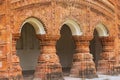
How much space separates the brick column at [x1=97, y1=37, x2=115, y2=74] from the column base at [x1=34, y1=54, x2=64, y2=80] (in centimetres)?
425

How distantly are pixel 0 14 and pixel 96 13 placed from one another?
582 cm

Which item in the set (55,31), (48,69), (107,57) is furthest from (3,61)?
(107,57)

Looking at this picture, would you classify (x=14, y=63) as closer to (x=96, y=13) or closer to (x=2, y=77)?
(x=2, y=77)

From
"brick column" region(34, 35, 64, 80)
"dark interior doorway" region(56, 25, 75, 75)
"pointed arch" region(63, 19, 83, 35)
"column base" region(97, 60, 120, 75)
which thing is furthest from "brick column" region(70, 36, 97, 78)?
"dark interior doorway" region(56, 25, 75, 75)

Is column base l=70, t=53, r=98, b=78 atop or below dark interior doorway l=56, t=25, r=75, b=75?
below

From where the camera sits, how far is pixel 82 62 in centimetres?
1653

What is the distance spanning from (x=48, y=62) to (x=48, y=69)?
10.8 inches

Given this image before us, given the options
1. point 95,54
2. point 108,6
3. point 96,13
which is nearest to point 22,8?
point 96,13

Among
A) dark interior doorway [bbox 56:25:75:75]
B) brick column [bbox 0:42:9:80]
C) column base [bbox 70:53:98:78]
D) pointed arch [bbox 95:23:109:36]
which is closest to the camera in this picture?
brick column [bbox 0:42:9:80]

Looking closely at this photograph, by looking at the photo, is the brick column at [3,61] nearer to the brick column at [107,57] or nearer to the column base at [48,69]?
the column base at [48,69]

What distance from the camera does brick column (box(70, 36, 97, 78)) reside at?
16.5m

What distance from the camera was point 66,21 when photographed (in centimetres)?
1609

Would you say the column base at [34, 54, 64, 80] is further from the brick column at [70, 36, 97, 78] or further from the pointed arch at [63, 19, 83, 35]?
the pointed arch at [63, 19, 83, 35]

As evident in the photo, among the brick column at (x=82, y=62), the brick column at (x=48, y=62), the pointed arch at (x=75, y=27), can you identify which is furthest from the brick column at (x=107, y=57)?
the brick column at (x=48, y=62)
